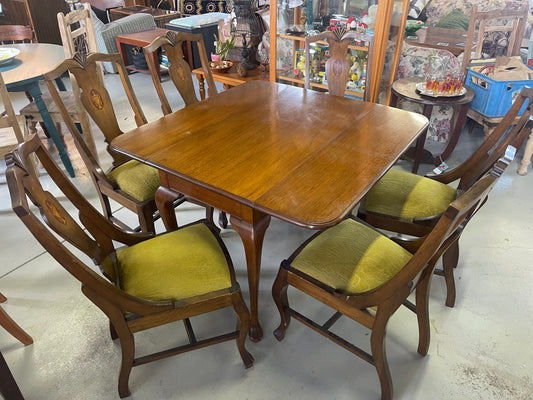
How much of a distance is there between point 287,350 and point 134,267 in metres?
0.75

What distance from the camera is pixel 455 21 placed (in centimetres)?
439

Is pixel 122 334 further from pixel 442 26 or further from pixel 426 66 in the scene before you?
pixel 442 26

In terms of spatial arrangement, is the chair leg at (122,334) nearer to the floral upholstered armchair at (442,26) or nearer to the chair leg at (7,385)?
the chair leg at (7,385)

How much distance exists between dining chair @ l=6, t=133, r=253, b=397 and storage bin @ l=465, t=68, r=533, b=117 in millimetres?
2227

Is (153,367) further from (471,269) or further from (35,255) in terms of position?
(471,269)

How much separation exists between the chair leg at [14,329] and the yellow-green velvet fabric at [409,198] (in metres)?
1.64

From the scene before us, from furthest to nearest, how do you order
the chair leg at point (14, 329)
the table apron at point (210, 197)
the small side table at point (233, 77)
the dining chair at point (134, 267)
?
the small side table at point (233, 77)
the chair leg at point (14, 329)
the table apron at point (210, 197)
the dining chair at point (134, 267)

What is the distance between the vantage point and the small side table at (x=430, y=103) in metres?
2.53

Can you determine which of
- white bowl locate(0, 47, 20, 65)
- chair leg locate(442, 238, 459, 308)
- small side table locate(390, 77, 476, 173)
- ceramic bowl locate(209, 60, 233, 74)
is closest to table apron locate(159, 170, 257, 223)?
chair leg locate(442, 238, 459, 308)

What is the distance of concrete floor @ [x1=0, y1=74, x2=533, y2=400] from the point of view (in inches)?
60.2

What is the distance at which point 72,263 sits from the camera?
103cm

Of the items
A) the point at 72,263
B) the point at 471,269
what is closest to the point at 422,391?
the point at 471,269

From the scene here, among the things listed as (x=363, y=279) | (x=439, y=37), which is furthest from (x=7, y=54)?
(x=439, y=37)

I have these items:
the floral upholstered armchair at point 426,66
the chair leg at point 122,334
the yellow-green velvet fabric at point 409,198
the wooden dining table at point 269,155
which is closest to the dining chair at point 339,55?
the wooden dining table at point 269,155
